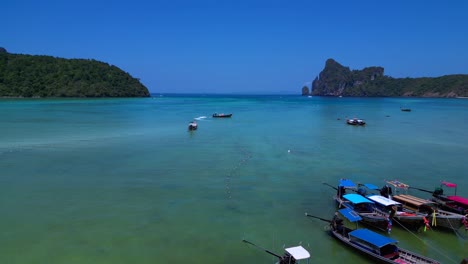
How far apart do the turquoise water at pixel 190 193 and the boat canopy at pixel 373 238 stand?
942 millimetres

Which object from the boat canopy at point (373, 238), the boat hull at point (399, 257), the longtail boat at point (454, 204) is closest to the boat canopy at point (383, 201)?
the longtail boat at point (454, 204)

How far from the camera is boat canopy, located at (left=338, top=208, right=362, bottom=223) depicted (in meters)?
18.7

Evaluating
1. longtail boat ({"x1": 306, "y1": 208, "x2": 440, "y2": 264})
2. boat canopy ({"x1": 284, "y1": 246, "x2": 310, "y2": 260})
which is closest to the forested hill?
boat canopy ({"x1": 284, "y1": 246, "x2": 310, "y2": 260})

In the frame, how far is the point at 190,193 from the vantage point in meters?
24.8

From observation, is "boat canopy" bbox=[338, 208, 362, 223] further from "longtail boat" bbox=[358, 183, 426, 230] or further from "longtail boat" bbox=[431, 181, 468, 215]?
"longtail boat" bbox=[431, 181, 468, 215]

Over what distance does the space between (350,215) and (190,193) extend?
37.8 ft

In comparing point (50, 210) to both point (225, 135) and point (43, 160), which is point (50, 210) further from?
point (225, 135)

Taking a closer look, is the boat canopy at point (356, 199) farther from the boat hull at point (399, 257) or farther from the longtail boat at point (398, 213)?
the boat hull at point (399, 257)

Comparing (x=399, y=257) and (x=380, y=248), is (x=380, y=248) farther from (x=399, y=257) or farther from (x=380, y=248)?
(x=399, y=257)

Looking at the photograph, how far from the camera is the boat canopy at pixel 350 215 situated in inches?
735

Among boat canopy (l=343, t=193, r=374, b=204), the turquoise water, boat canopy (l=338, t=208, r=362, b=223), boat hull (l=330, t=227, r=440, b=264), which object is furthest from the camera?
boat canopy (l=343, t=193, r=374, b=204)

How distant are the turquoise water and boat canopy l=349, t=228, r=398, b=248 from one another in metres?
0.94

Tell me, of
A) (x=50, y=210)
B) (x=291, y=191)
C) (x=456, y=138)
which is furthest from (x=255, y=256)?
(x=456, y=138)

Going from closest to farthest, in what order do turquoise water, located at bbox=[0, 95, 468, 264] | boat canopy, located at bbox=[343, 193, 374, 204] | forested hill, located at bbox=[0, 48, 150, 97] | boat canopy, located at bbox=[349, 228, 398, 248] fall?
boat canopy, located at bbox=[349, 228, 398, 248] → turquoise water, located at bbox=[0, 95, 468, 264] → boat canopy, located at bbox=[343, 193, 374, 204] → forested hill, located at bbox=[0, 48, 150, 97]
